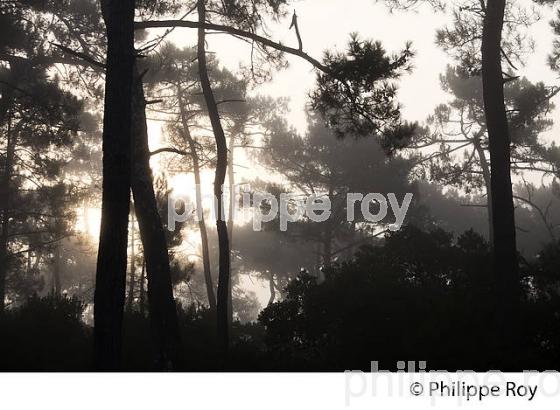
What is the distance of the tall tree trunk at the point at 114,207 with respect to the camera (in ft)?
23.4

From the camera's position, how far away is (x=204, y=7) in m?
13.7

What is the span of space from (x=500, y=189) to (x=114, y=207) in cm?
578

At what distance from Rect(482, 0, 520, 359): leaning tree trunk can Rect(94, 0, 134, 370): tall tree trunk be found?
5415mm

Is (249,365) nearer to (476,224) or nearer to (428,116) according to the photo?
(428,116)

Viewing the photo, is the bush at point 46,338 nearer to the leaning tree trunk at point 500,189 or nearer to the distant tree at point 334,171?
the leaning tree trunk at point 500,189

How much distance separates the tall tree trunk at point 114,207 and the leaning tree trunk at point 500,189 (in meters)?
5.41

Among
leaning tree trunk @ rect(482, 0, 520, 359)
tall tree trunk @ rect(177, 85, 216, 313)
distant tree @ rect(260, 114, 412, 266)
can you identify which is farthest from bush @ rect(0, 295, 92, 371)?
distant tree @ rect(260, 114, 412, 266)

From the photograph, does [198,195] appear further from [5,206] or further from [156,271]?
[156,271]

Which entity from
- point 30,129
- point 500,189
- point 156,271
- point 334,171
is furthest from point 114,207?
point 334,171

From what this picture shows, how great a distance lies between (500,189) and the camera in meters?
9.58

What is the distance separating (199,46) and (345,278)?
583 cm

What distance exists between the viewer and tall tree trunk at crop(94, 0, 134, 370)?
23.4 ft

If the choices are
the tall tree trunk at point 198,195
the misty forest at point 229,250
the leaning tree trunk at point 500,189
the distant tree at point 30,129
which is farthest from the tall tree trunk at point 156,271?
the tall tree trunk at point 198,195
